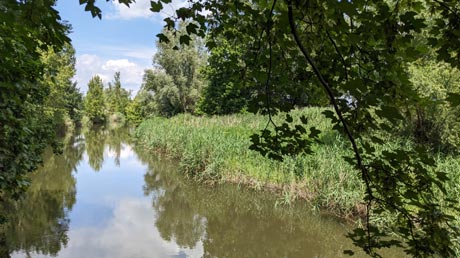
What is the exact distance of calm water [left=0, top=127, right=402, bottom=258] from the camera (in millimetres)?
7344

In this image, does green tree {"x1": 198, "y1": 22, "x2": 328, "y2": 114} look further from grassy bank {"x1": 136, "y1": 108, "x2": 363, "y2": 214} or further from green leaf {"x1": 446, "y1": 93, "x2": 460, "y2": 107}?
grassy bank {"x1": 136, "y1": 108, "x2": 363, "y2": 214}

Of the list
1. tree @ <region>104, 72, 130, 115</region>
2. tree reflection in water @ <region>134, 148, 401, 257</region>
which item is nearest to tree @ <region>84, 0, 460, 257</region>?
tree reflection in water @ <region>134, 148, 401, 257</region>

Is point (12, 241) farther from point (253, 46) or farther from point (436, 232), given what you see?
point (436, 232)

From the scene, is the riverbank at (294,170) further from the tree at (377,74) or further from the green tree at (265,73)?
the tree at (377,74)

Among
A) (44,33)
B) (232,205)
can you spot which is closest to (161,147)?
(232,205)

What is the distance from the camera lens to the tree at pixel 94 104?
182 feet

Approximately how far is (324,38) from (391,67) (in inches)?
15.1

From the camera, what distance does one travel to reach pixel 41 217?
877 cm

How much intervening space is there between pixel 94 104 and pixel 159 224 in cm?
4978

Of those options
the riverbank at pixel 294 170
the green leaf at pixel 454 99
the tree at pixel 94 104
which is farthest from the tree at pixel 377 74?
the tree at pixel 94 104

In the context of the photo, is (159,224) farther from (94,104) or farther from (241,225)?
(94,104)

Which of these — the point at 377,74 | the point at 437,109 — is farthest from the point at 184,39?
the point at 437,109

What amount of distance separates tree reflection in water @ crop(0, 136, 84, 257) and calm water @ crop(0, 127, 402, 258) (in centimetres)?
2

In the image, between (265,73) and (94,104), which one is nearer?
(265,73)
